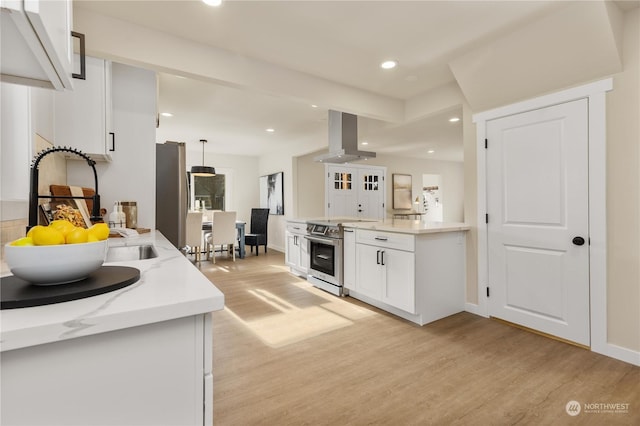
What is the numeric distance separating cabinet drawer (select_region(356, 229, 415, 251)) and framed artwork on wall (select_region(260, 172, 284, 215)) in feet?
12.3

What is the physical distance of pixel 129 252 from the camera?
5.72 ft

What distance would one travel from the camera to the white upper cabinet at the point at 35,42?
Answer: 581mm

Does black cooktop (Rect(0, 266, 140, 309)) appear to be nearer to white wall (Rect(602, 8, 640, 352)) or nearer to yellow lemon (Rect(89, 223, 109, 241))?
yellow lemon (Rect(89, 223, 109, 241))

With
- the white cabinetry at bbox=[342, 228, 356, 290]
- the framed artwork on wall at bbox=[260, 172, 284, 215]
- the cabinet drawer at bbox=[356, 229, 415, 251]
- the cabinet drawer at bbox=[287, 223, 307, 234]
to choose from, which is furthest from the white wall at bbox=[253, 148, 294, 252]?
the cabinet drawer at bbox=[356, 229, 415, 251]

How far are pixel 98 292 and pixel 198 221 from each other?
5.28 metres

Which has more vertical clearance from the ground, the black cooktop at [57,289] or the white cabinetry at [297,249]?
the black cooktop at [57,289]

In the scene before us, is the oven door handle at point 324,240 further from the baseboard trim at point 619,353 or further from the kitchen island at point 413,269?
the baseboard trim at point 619,353

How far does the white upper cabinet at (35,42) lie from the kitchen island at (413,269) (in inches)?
100

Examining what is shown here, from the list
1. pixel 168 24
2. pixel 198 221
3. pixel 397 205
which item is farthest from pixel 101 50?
pixel 397 205

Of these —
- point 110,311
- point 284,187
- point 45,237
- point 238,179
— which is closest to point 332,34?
point 45,237

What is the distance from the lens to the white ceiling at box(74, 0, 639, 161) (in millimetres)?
2156

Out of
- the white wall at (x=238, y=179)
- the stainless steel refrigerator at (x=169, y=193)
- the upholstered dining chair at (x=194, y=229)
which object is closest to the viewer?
the stainless steel refrigerator at (x=169, y=193)

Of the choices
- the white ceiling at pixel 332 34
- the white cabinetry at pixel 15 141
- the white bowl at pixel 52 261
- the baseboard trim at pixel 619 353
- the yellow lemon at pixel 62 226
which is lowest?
the baseboard trim at pixel 619 353

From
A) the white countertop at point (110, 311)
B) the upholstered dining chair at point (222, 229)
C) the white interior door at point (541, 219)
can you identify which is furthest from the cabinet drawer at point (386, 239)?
the upholstered dining chair at point (222, 229)
